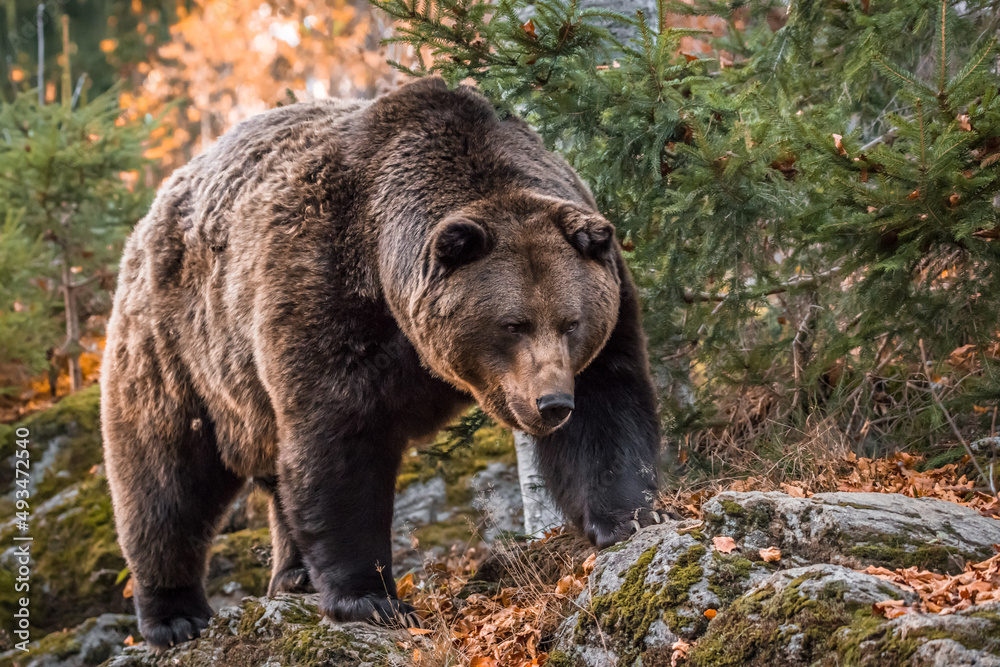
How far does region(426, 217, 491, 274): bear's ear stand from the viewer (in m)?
4.22

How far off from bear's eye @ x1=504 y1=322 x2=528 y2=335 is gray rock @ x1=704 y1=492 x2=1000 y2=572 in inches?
46.3

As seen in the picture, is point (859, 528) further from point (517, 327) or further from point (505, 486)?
point (505, 486)

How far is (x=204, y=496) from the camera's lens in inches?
233

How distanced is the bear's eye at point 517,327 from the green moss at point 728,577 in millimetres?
1338

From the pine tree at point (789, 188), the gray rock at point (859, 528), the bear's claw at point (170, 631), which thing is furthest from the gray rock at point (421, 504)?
the gray rock at point (859, 528)

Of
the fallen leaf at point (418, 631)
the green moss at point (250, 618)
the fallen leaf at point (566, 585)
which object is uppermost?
the fallen leaf at point (566, 585)

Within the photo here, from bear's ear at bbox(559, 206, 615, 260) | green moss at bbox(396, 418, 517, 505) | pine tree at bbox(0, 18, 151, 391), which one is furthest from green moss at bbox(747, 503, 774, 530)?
pine tree at bbox(0, 18, 151, 391)

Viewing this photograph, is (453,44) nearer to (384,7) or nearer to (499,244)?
(384,7)

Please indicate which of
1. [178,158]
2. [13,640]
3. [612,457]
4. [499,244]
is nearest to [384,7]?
[499,244]

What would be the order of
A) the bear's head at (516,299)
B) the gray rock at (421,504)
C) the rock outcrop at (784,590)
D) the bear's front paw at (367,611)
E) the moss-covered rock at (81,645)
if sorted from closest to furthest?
1. the rock outcrop at (784,590)
2. the bear's head at (516,299)
3. the bear's front paw at (367,611)
4. the moss-covered rock at (81,645)
5. the gray rock at (421,504)

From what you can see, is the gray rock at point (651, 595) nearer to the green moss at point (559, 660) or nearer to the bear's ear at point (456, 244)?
the green moss at point (559, 660)

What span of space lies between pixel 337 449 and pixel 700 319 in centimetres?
257

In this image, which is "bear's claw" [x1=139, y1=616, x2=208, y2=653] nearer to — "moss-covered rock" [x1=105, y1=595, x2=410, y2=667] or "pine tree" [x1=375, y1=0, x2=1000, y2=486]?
"moss-covered rock" [x1=105, y1=595, x2=410, y2=667]

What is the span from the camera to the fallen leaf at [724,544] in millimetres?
3738
